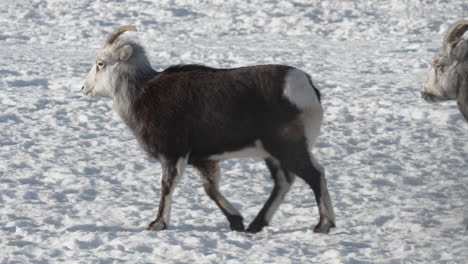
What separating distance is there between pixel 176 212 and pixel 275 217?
0.89 m

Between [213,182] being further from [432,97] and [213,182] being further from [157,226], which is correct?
[432,97]

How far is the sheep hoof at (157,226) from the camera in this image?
6966 mm

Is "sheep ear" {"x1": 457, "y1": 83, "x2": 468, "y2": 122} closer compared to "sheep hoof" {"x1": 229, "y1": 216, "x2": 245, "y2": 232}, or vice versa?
"sheep hoof" {"x1": 229, "y1": 216, "x2": 245, "y2": 232}

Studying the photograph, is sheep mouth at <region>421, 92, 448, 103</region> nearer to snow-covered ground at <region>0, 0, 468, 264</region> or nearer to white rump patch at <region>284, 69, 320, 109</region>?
snow-covered ground at <region>0, 0, 468, 264</region>

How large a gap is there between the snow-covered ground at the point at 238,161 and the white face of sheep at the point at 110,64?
111 cm

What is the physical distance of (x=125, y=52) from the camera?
7309 mm

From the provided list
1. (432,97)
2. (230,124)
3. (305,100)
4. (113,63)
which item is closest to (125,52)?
(113,63)

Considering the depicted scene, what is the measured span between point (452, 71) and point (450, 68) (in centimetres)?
3

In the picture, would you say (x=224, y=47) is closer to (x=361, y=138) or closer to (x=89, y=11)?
(x=89, y=11)

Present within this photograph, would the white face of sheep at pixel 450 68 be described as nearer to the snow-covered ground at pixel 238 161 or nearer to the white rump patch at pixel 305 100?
the snow-covered ground at pixel 238 161

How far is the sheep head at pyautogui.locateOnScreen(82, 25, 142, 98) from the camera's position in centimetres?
734

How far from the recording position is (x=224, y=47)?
1427 cm

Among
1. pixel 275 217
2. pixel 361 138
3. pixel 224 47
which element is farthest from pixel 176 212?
pixel 224 47

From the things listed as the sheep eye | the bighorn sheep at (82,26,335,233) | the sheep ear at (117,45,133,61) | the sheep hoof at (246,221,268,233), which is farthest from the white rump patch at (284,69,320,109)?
the sheep eye
